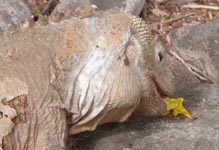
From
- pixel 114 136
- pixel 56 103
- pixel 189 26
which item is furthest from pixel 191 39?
pixel 56 103

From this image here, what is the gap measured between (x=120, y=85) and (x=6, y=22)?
57.1 inches

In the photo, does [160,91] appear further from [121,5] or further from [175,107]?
[121,5]

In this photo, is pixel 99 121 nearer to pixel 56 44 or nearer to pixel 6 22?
pixel 56 44

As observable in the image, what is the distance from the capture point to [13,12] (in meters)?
4.47

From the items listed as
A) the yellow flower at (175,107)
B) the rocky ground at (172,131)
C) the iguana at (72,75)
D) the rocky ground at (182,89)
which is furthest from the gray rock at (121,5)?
the iguana at (72,75)

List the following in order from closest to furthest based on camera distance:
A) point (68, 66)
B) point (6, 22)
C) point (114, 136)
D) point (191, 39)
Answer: point (68, 66)
point (114, 136)
point (6, 22)
point (191, 39)

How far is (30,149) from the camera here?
295cm

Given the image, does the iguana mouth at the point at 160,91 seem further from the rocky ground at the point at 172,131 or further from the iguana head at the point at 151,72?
the rocky ground at the point at 172,131

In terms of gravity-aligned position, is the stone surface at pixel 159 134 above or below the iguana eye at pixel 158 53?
below

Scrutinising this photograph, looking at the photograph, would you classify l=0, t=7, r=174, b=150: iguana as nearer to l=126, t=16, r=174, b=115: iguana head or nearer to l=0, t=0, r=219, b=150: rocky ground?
l=126, t=16, r=174, b=115: iguana head

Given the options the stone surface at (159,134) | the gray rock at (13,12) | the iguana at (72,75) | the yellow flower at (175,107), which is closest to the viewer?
the iguana at (72,75)

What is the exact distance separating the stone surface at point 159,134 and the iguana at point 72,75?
0.11m

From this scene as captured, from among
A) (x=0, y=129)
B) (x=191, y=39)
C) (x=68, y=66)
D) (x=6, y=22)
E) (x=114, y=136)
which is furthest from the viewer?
(x=191, y=39)

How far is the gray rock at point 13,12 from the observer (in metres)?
4.37
